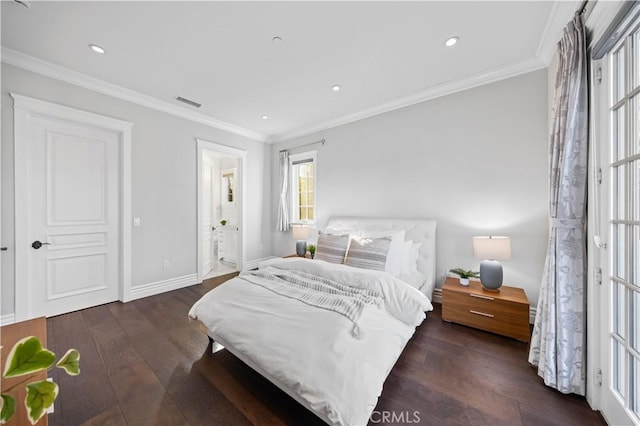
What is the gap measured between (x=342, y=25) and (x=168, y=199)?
3.19m

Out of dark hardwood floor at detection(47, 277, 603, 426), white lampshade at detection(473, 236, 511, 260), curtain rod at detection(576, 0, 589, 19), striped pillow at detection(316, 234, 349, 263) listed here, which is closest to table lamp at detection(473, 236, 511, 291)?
white lampshade at detection(473, 236, 511, 260)

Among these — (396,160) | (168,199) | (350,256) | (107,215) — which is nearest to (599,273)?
(350,256)

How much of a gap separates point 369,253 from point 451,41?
2.15 metres

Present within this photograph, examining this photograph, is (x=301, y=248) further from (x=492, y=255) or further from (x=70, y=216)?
(x=70, y=216)

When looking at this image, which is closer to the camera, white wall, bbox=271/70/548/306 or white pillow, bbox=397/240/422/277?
white wall, bbox=271/70/548/306

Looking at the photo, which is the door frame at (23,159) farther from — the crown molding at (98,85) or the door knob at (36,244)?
the crown molding at (98,85)

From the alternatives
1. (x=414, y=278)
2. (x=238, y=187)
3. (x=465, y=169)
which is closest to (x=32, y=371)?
(x=414, y=278)

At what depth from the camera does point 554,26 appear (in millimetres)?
1995

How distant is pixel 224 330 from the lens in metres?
1.75

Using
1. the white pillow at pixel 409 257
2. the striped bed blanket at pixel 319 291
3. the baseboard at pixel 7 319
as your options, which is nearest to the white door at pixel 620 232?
the striped bed blanket at pixel 319 291

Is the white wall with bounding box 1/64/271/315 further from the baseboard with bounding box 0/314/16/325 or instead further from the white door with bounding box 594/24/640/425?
the white door with bounding box 594/24/640/425

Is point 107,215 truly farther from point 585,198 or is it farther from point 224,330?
point 585,198

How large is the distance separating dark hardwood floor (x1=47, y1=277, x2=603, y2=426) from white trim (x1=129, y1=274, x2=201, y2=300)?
780 mm

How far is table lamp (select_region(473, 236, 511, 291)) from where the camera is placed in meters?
2.34
